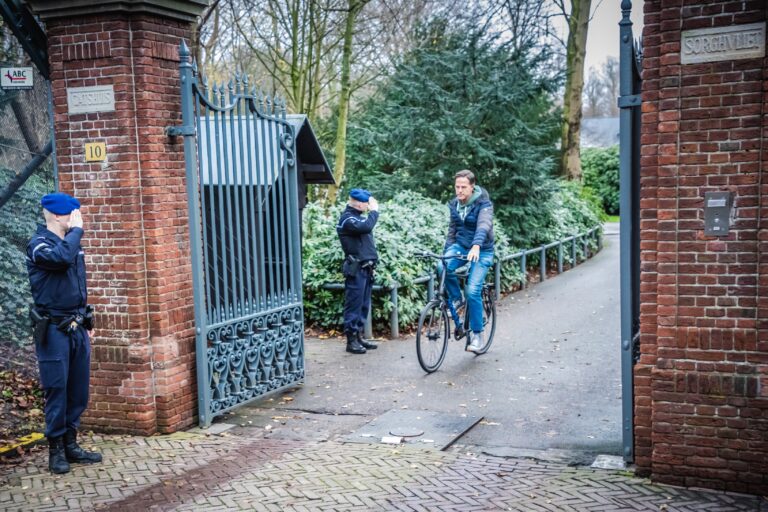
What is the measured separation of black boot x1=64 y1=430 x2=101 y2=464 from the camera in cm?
595

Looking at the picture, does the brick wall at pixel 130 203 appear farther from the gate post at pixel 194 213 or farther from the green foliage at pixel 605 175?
the green foliage at pixel 605 175

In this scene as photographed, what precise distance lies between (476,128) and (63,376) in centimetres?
1193

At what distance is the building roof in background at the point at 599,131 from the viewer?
61534 millimetres

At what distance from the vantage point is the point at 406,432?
21.6 ft

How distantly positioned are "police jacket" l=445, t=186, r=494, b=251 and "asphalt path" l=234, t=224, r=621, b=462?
1.42 meters

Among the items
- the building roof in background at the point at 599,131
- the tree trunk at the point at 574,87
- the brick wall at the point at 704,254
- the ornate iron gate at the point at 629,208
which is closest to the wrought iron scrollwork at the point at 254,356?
the ornate iron gate at the point at 629,208

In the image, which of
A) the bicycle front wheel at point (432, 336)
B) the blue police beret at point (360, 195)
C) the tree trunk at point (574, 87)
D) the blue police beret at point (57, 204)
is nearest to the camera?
the blue police beret at point (57, 204)

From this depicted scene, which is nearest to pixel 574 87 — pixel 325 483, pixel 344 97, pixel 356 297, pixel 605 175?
pixel 344 97

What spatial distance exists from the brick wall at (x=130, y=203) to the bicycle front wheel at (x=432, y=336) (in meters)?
2.69

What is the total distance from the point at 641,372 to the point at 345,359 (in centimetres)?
461

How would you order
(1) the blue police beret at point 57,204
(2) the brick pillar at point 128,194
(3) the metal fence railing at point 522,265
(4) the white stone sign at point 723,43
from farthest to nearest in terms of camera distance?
1. (3) the metal fence railing at point 522,265
2. (2) the brick pillar at point 128,194
3. (1) the blue police beret at point 57,204
4. (4) the white stone sign at point 723,43

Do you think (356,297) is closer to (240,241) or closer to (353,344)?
(353,344)

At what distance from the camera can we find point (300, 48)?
20.1 meters

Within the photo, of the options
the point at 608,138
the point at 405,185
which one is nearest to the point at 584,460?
the point at 405,185
